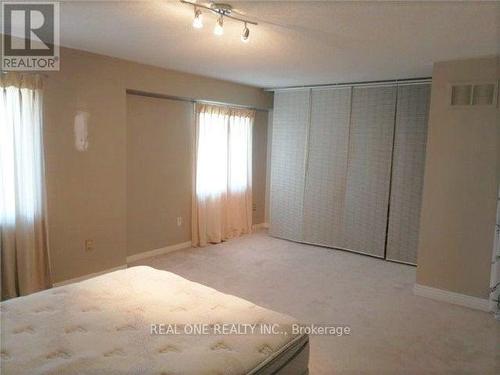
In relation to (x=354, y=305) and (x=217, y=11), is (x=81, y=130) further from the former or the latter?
(x=354, y=305)

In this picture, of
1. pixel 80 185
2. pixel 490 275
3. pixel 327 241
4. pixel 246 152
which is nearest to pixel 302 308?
pixel 490 275

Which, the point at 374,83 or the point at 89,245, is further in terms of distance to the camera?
the point at 374,83

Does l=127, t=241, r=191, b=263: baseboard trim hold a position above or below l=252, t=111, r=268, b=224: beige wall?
below

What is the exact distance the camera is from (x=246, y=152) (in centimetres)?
583

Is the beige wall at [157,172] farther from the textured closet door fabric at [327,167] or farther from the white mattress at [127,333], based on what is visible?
the white mattress at [127,333]

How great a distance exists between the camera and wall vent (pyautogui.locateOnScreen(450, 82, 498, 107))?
335cm

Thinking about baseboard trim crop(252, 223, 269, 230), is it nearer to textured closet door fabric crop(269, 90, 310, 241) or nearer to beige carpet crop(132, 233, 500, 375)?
textured closet door fabric crop(269, 90, 310, 241)

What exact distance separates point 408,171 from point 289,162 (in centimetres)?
168

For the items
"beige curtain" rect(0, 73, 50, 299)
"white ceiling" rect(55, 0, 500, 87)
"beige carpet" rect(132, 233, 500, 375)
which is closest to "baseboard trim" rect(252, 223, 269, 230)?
"beige carpet" rect(132, 233, 500, 375)

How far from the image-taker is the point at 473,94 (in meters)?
3.43

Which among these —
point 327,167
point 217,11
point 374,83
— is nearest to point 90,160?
point 217,11

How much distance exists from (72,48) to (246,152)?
2881 millimetres

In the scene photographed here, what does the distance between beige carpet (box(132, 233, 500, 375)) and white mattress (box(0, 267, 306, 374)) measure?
35.5 inches

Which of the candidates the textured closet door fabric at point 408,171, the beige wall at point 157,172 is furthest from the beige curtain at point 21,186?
the textured closet door fabric at point 408,171
